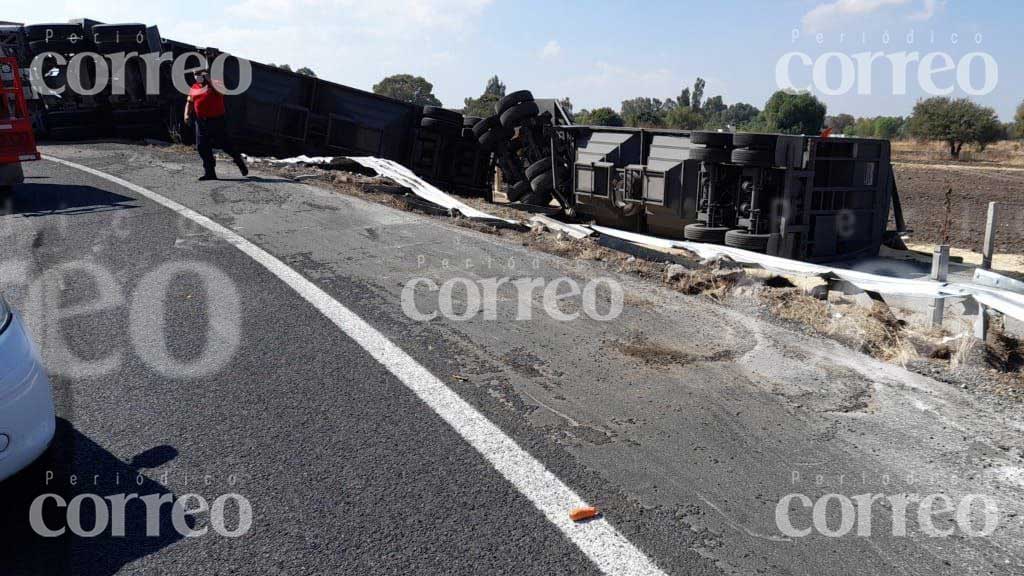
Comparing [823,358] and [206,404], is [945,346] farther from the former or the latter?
[206,404]

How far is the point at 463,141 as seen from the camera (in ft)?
55.3

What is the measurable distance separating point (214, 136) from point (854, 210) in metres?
9.84

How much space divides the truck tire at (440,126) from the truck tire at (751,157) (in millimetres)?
8051

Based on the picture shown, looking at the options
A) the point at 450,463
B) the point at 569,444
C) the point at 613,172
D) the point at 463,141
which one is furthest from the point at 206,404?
the point at 463,141

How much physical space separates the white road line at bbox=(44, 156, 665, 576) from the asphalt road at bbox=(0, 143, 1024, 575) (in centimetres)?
A: 6

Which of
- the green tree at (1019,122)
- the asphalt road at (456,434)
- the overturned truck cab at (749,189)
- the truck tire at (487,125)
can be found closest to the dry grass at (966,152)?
the green tree at (1019,122)

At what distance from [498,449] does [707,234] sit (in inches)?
292

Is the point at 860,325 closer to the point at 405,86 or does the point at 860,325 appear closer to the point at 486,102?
the point at 486,102

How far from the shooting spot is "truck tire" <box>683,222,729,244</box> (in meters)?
10.6

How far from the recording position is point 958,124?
58500 mm

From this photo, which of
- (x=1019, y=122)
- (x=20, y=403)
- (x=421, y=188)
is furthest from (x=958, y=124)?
(x=20, y=403)

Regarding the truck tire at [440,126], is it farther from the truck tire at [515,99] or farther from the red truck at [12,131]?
the red truck at [12,131]

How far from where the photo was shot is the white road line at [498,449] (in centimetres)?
313

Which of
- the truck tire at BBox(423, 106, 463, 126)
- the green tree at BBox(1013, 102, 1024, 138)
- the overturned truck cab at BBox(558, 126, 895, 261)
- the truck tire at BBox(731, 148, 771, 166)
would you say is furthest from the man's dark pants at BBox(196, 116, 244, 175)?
the green tree at BBox(1013, 102, 1024, 138)
